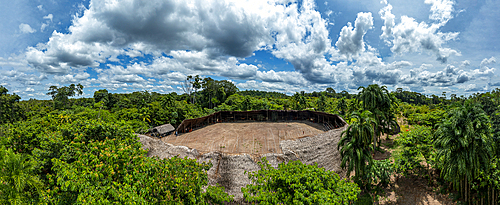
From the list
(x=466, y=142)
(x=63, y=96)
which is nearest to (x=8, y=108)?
(x=63, y=96)

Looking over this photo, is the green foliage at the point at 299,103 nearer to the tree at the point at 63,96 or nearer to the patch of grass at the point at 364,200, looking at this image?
Result: the patch of grass at the point at 364,200

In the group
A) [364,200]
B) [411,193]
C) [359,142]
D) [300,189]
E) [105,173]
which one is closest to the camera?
[105,173]

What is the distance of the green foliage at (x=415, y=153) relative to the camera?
16.2 metres

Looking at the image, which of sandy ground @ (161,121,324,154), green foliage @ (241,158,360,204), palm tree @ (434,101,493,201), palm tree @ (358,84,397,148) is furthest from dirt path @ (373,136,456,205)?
sandy ground @ (161,121,324,154)

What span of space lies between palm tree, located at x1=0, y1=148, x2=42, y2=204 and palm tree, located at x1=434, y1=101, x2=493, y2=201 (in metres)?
23.3

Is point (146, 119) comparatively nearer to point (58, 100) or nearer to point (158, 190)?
point (158, 190)

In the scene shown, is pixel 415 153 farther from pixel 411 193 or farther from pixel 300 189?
pixel 300 189

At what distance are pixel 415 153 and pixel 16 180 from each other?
87.2 feet

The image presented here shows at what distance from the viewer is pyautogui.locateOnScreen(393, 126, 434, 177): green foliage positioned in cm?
1622

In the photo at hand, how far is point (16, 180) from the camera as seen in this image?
327 inches

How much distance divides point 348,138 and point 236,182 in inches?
411

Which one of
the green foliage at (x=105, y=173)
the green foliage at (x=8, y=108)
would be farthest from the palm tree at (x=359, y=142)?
the green foliage at (x=8, y=108)

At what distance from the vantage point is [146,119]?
35188mm

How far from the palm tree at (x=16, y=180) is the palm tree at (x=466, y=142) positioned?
2332cm
